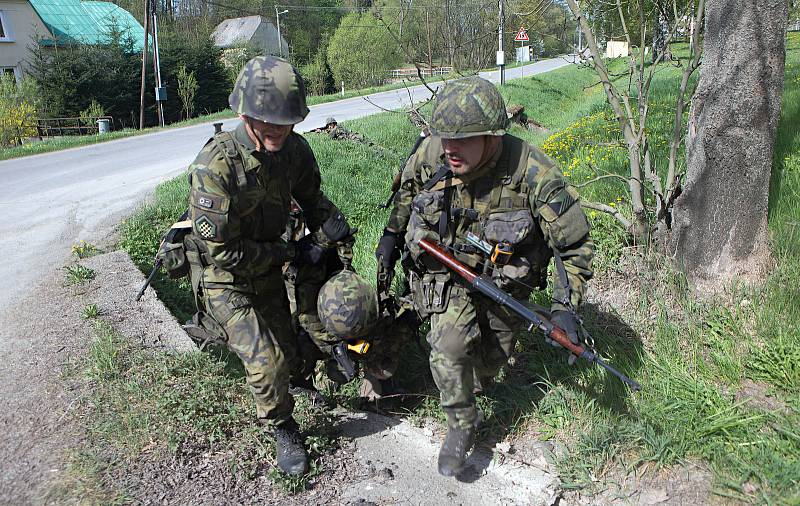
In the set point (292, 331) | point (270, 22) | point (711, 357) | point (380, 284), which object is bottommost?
point (711, 357)

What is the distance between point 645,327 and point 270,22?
53.9m

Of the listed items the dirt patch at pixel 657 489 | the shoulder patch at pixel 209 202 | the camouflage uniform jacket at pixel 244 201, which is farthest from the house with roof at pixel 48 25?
the dirt patch at pixel 657 489

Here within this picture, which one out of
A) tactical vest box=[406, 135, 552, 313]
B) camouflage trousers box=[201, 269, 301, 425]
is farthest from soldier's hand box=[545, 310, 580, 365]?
camouflage trousers box=[201, 269, 301, 425]

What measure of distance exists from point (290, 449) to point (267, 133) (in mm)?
1610

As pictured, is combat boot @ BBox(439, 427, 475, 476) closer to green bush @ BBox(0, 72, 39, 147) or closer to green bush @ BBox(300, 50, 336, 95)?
green bush @ BBox(0, 72, 39, 147)

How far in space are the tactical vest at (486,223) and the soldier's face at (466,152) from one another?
0.14 metres

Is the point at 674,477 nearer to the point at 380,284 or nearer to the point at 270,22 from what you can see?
the point at 380,284

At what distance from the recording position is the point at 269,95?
9.64ft

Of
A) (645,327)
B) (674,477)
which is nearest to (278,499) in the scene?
(674,477)

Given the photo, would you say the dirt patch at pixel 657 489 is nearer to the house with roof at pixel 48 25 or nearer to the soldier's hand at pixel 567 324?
the soldier's hand at pixel 567 324

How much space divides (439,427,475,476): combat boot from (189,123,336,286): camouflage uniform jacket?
51.4 inches

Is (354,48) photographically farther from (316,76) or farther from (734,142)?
(734,142)

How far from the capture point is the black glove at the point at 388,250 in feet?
11.3

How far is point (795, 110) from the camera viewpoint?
6.72 m
